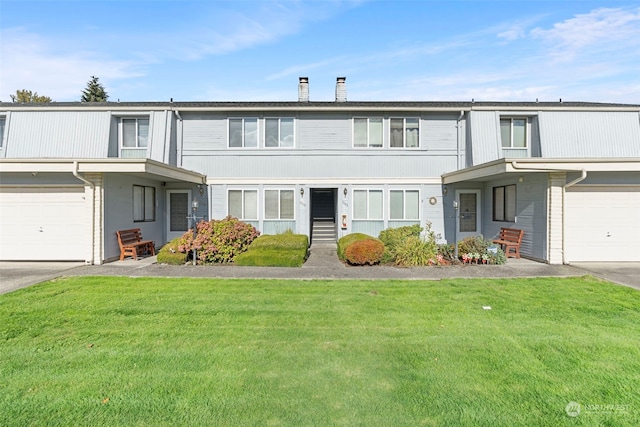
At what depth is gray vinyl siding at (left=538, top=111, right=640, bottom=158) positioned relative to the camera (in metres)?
12.6

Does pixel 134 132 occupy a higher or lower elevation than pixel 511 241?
higher

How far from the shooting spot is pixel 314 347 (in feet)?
14.0

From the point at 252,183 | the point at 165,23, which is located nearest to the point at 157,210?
the point at 252,183

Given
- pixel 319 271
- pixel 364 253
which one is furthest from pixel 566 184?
pixel 319 271

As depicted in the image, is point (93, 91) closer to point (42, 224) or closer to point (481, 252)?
point (42, 224)

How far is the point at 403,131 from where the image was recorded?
13.3 metres

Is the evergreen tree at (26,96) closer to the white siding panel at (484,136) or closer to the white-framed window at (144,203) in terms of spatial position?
the white-framed window at (144,203)

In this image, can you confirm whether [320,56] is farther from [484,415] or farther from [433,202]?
[484,415]

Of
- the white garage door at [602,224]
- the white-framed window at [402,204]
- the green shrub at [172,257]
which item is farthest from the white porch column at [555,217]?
the green shrub at [172,257]

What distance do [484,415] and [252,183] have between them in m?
11.7

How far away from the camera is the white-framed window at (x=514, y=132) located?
1311 centimetres

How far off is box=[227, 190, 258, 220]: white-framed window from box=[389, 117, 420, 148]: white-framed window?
6316mm

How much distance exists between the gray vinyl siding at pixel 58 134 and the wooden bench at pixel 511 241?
51.8ft

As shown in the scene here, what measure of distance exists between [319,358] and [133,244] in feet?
31.0
